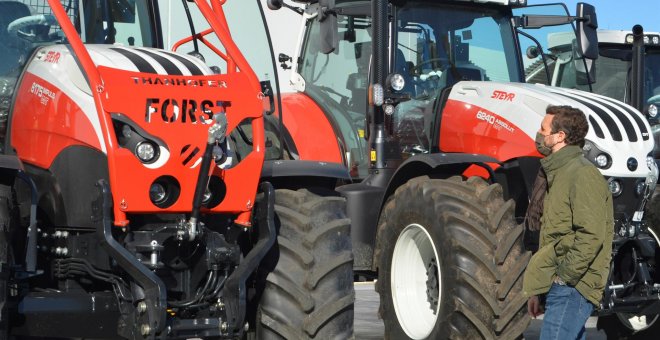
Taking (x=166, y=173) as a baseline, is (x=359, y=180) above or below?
below

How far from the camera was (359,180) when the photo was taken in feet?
30.6

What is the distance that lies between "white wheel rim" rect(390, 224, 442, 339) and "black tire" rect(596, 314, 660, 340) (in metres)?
1.67

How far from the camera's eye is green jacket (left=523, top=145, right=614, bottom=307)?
5.70 meters

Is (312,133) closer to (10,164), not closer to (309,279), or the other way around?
(309,279)

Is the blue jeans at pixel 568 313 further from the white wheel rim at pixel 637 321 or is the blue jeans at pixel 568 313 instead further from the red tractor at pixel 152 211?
the white wheel rim at pixel 637 321

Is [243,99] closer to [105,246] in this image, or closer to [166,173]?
[166,173]

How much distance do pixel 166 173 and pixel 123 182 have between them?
211mm

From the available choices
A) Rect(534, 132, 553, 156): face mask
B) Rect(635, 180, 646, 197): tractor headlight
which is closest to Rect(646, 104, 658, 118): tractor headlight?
Rect(635, 180, 646, 197): tractor headlight

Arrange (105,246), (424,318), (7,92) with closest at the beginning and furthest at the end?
1. (105,246)
2. (7,92)
3. (424,318)

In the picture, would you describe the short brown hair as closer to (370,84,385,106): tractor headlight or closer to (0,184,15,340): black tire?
(0,184,15,340): black tire

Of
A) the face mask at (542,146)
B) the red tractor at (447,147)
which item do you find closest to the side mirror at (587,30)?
the red tractor at (447,147)

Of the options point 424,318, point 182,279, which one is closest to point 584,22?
point 424,318

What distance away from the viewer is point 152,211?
5.75 metres

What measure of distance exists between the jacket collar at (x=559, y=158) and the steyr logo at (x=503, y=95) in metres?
2.58
